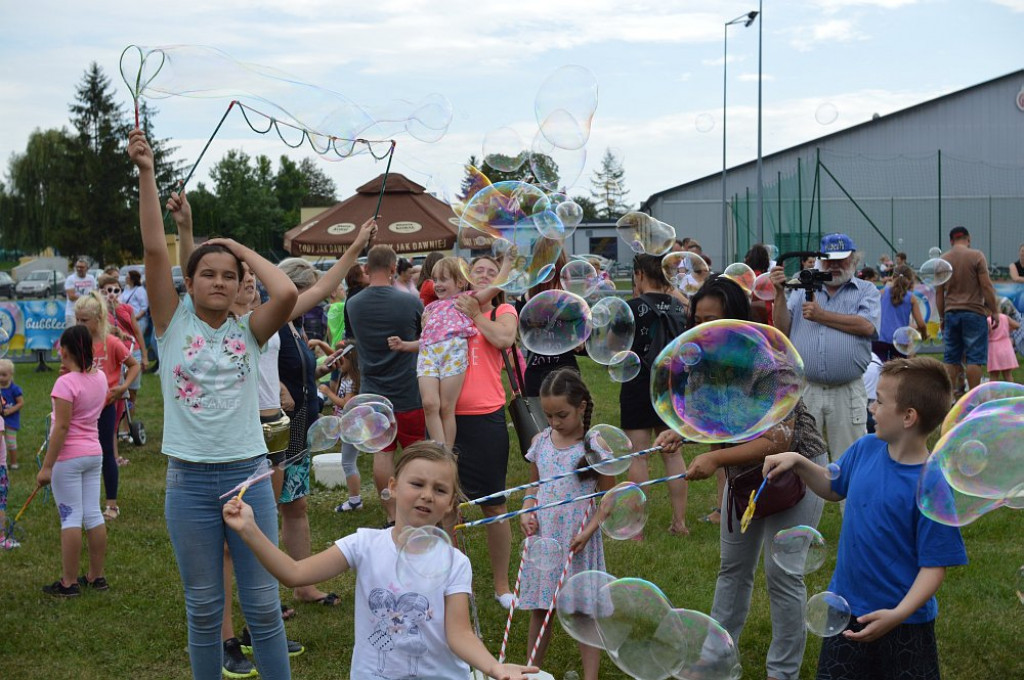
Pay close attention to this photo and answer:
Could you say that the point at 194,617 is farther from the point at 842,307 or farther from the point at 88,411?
the point at 842,307

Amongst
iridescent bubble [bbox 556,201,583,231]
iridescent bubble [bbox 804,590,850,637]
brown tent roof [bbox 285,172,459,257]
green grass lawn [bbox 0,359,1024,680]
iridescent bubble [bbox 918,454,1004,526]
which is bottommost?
green grass lawn [bbox 0,359,1024,680]

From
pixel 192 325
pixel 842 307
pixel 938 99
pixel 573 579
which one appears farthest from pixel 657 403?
pixel 938 99

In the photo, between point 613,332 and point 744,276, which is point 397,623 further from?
point 744,276

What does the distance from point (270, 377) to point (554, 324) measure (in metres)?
1.55

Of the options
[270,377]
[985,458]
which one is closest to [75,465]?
[270,377]

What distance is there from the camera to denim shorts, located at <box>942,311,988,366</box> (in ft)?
33.1

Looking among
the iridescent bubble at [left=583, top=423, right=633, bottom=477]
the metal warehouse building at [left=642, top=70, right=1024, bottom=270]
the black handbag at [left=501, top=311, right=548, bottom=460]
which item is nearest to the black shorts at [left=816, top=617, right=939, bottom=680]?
the iridescent bubble at [left=583, top=423, right=633, bottom=477]

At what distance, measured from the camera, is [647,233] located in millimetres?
6723

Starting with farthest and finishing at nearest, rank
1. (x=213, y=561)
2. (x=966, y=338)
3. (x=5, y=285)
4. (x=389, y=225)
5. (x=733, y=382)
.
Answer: (x=5, y=285)
(x=389, y=225)
(x=966, y=338)
(x=733, y=382)
(x=213, y=561)

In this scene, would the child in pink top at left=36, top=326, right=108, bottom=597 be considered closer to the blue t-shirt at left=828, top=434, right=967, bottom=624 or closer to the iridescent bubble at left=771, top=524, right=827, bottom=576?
the iridescent bubble at left=771, top=524, right=827, bottom=576

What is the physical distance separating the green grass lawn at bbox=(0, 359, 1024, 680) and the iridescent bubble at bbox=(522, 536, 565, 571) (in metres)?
0.66

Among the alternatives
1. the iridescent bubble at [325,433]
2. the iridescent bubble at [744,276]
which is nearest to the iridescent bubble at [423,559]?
the iridescent bubble at [325,433]

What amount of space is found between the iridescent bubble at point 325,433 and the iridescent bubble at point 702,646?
5.64ft

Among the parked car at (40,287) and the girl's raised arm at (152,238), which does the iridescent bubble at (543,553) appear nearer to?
the girl's raised arm at (152,238)
